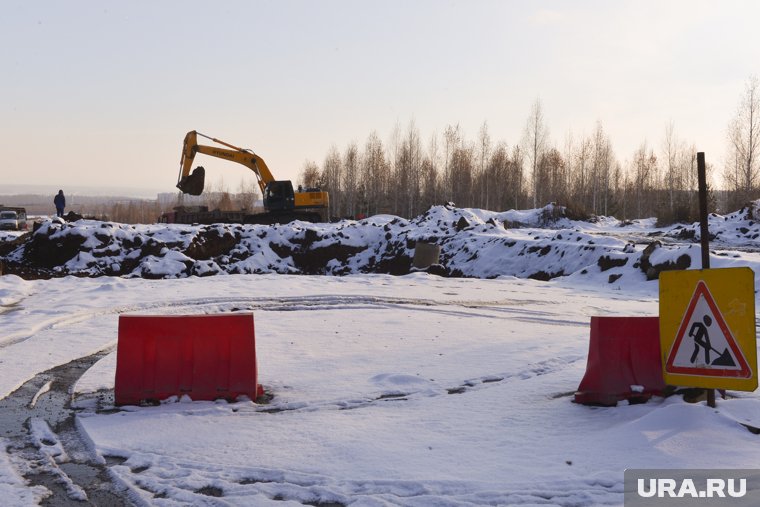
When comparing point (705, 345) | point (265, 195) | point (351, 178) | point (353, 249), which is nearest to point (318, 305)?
point (705, 345)

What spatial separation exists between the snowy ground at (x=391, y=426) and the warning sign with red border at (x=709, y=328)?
0.37 meters

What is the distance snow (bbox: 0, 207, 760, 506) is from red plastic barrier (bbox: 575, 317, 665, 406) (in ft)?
0.70

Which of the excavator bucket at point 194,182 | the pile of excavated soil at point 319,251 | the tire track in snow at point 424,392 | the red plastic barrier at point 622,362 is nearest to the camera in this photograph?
the red plastic barrier at point 622,362

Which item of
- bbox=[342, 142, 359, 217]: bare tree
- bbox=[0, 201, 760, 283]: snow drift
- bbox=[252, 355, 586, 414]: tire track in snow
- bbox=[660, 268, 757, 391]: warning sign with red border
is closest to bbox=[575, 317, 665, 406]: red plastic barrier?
bbox=[660, 268, 757, 391]: warning sign with red border

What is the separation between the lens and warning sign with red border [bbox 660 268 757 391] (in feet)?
17.5

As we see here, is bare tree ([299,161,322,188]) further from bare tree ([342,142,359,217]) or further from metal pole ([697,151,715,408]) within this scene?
metal pole ([697,151,715,408])

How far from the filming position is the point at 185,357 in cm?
688

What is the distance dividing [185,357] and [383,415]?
210 cm

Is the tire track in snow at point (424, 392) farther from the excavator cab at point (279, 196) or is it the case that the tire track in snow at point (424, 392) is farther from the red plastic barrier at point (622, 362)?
the excavator cab at point (279, 196)

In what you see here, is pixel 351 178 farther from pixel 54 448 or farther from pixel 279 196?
pixel 54 448

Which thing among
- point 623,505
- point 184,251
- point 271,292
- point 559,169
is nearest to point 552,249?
point 271,292

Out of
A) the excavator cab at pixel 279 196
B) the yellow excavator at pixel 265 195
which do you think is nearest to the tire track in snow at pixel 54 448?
the yellow excavator at pixel 265 195

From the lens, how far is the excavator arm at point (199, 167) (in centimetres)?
3003

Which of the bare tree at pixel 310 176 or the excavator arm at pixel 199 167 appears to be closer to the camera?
the excavator arm at pixel 199 167
